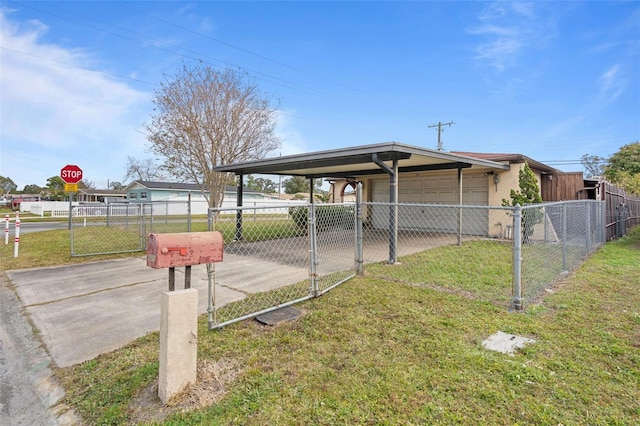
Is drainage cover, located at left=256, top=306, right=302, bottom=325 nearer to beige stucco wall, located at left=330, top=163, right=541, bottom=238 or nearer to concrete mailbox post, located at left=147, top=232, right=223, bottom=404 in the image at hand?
concrete mailbox post, located at left=147, top=232, right=223, bottom=404

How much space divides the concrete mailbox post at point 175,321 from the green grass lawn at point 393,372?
14 cm

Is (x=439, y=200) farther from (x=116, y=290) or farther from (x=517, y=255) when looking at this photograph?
(x=116, y=290)

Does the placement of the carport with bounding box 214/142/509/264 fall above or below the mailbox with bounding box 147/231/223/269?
above

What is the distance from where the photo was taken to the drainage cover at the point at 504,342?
8.92 ft

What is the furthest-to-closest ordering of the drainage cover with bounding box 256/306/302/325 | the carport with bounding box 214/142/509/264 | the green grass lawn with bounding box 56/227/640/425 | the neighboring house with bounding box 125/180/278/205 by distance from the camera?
the neighboring house with bounding box 125/180/278/205 < the carport with bounding box 214/142/509/264 < the drainage cover with bounding box 256/306/302/325 < the green grass lawn with bounding box 56/227/640/425

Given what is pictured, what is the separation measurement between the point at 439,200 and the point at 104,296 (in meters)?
10.8

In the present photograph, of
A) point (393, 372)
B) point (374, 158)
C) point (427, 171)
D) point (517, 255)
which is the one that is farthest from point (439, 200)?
point (393, 372)

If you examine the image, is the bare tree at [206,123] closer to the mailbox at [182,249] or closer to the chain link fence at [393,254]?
the chain link fence at [393,254]

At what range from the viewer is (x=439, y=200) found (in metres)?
11.9

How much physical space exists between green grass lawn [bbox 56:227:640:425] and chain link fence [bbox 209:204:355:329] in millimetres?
401

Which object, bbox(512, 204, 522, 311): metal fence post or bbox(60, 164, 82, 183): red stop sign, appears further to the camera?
bbox(60, 164, 82, 183): red stop sign

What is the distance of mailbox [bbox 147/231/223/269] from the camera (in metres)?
2.07

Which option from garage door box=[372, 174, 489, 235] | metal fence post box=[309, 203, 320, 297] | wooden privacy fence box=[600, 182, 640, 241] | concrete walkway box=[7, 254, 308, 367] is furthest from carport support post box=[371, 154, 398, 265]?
wooden privacy fence box=[600, 182, 640, 241]

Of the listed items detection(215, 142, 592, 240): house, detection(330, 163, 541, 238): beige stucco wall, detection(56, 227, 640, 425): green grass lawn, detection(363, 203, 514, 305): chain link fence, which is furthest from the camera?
detection(330, 163, 541, 238): beige stucco wall
